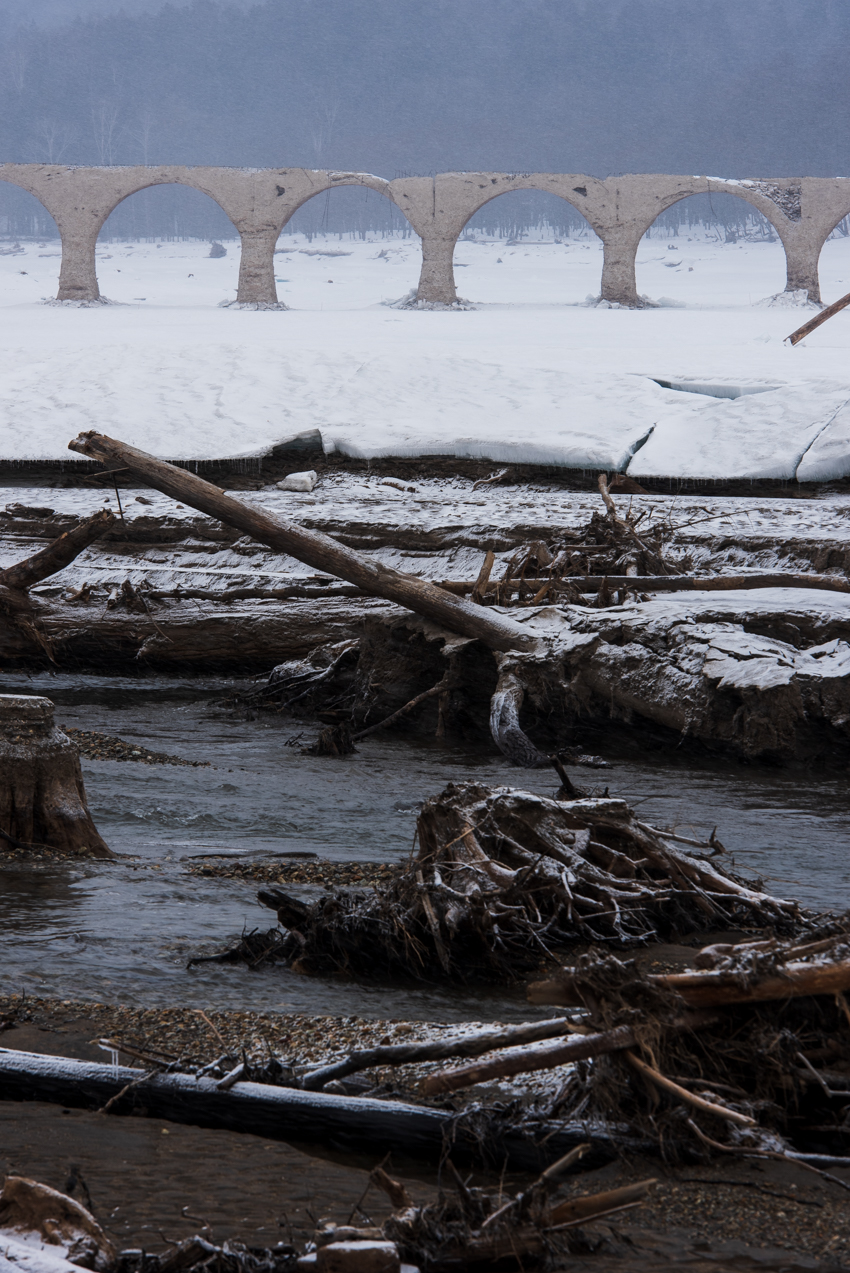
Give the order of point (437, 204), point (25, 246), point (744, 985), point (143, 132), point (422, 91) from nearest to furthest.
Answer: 1. point (744, 985)
2. point (437, 204)
3. point (25, 246)
4. point (143, 132)
5. point (422, 91)

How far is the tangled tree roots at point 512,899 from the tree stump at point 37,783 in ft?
4.01

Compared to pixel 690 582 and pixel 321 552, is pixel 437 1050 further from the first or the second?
pixel 690 582

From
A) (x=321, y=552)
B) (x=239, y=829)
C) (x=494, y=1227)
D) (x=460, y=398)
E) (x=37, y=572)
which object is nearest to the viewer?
(x=494, y=1227)

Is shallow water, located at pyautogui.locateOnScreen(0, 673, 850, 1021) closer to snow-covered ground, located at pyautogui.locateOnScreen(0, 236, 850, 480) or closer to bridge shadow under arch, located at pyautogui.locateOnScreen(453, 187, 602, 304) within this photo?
snow-covered ground, located at pyautogui.locateOnScreen(0, 236, 850, 480)

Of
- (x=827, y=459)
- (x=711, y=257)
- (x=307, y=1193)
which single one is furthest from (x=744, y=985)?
(x=711, y=257)

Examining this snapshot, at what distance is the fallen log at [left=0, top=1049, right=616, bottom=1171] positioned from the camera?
7.95 ft

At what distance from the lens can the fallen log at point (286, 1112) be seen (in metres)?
2.42

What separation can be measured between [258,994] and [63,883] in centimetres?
119

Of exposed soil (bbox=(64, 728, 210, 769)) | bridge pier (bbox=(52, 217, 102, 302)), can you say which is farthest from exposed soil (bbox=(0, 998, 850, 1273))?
bridge pier (bbox=(52, 217, 102, 302))

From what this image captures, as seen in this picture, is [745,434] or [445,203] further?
[445,203]

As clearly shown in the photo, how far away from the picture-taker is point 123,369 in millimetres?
13367

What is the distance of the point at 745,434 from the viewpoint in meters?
11.0

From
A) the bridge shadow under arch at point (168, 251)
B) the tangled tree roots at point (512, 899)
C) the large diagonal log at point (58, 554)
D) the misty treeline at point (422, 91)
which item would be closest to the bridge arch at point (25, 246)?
the misty treeline at point (422, 91)

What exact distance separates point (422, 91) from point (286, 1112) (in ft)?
315
